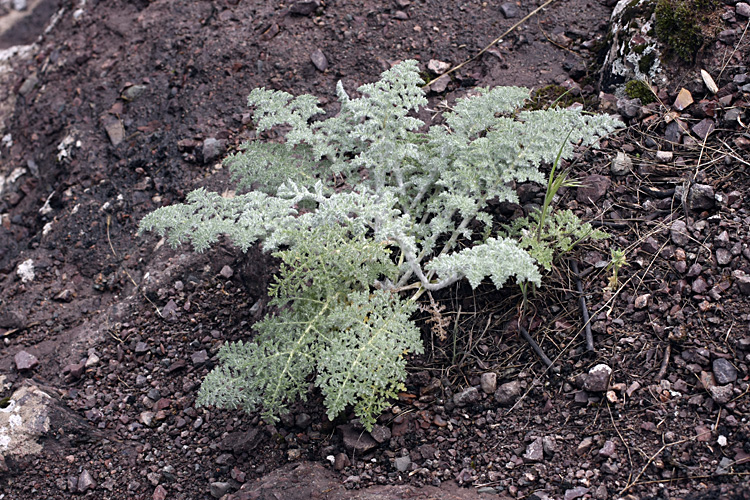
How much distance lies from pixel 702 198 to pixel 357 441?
2.14 m

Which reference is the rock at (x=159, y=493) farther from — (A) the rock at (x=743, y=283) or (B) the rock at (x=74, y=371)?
(A) the rock at (x=743, y=283)

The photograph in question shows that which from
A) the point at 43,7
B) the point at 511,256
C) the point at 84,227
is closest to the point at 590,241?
the point at 511,256

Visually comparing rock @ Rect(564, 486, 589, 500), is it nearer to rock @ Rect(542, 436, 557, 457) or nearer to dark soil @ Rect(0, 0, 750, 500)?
dark soil @ Rect(0, 0, 750, 500)

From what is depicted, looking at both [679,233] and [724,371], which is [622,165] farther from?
[724,371]

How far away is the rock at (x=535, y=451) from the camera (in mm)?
2773

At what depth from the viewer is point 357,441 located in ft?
9.98

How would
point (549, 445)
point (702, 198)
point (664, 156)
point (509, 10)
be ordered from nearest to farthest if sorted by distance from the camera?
point (549, 445) < point (702, 198) < point (664, 156) < point (509, 10)

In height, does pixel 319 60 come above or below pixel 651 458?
above

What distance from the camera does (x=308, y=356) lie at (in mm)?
2840

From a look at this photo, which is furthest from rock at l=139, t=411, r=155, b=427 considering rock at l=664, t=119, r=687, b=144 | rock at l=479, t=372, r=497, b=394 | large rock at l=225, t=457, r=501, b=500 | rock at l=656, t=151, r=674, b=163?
rock at l=664, t=119, r=687, b=144

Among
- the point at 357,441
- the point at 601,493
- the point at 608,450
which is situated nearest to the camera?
the point at 601,493

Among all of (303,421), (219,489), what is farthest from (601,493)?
(219,489)

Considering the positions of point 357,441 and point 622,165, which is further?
point 622,165

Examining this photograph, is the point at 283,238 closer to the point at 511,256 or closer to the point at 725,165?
the point at 511,256
